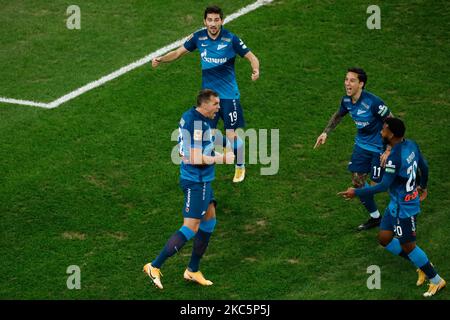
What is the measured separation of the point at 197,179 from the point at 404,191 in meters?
2.64

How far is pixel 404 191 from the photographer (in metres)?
11.4

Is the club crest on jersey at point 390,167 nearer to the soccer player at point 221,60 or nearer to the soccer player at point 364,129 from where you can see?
the soccer player at point 364,129

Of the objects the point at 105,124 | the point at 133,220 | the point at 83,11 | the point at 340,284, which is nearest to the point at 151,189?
the point at 133,220

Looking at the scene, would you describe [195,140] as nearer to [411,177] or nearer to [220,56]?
[411,177]

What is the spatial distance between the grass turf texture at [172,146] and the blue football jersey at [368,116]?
1.25 meters

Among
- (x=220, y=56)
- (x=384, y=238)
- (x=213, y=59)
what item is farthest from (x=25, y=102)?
→ (x=384, y=238)

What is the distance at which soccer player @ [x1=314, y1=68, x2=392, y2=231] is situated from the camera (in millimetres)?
12719

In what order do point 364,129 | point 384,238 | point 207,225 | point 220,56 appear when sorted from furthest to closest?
point 220,56
point 364,129
point 207,225
point 384,238

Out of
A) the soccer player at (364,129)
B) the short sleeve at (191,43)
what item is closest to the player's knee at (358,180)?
the soccer player at (364,129)

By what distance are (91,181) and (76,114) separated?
2155 millimetres

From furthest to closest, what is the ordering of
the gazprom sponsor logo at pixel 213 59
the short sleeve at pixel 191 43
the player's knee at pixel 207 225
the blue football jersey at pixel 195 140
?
the short sleeve at pixel 191 43 < the gazprom sponsor logo at pixel 213 59 < the player's knee at pixel 207 225 < the blue football jersey at pixel 195 140

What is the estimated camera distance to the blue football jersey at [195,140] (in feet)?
37.9

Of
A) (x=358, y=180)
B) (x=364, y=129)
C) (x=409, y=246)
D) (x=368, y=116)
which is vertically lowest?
(x=409, y=246)

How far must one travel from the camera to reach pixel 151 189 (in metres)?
14.4
